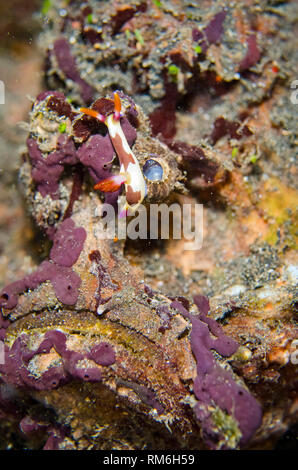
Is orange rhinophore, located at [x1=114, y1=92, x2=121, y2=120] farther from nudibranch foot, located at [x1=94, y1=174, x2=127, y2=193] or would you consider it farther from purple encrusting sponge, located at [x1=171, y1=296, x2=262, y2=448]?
purple encrusting sponge, located at [x1=171, y1=296, x2=262, y2=448]

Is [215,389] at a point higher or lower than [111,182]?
lower

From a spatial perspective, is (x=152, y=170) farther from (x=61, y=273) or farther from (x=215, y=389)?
(x=215, y=389)

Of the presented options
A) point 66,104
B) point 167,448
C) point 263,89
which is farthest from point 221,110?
point 167,448

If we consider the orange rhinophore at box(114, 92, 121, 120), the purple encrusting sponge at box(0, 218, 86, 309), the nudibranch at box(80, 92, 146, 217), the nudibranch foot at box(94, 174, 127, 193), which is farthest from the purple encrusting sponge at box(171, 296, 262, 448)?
the orange rhinophore at box(114, 92, 121, 120)

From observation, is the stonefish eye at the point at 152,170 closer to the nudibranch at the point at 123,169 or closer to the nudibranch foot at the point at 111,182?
the nudibranch at the point at 123,169

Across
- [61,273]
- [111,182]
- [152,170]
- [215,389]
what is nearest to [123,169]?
[111,182]

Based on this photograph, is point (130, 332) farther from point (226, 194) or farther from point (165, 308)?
point (226, 194)

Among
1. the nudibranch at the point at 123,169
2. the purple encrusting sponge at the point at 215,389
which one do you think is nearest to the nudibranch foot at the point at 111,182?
the nudibranch at the point at 123,169
